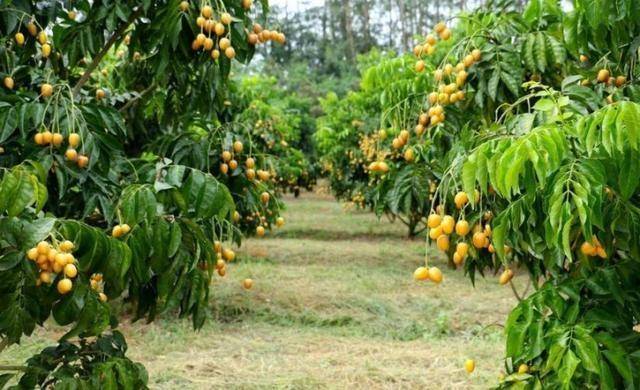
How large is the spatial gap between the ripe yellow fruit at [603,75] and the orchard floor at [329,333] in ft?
3.01

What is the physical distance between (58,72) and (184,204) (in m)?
1.22

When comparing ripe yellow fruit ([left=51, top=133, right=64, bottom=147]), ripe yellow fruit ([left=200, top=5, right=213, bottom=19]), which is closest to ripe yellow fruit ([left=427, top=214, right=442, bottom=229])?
ripe yellow fruit ([left=200, top=5, right=213, bottom=19])

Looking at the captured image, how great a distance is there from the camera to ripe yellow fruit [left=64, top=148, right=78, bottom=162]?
2194 mm

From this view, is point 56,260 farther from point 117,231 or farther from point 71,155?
point 71,155

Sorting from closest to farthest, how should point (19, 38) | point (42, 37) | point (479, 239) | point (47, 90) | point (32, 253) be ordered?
1. point (32, 253)
2. point (479, 239)
3. point (47, 90)
4. point (19, 38)
5. point (42, 37)

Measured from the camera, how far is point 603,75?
7.74ft

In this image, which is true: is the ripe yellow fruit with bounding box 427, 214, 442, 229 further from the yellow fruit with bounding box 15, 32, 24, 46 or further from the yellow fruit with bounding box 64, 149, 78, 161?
the yellow fruit with bounding box 15, 32, 24, 46

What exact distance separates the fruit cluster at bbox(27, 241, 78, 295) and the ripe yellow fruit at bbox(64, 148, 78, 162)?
449mm

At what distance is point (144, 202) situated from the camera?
2.02m

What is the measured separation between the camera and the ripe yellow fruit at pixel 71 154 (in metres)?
2.19

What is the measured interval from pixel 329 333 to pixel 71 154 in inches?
146

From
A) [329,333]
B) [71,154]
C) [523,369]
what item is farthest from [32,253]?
[329,333]

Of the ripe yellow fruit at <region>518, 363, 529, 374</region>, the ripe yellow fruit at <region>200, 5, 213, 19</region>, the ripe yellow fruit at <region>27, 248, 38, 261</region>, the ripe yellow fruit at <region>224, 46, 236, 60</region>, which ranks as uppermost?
the ripe yellow fruit at <region>200, 5, 213, 19</region>

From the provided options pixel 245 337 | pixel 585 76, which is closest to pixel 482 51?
pixel 585 76
